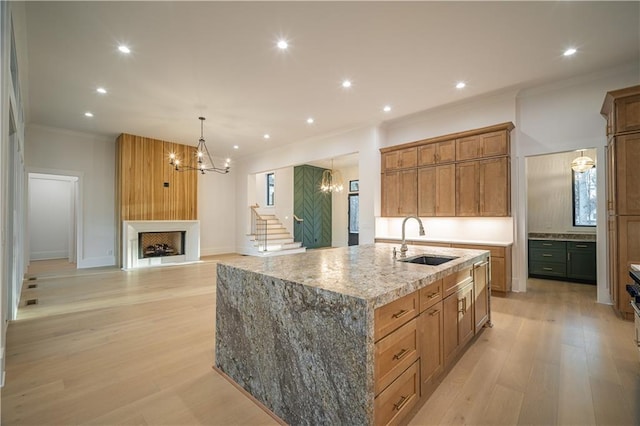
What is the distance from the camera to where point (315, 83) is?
4492 mm

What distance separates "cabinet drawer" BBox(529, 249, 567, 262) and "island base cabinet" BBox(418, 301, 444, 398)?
5.10 m

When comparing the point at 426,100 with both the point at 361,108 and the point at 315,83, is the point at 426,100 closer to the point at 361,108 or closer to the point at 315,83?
the point at 361,108

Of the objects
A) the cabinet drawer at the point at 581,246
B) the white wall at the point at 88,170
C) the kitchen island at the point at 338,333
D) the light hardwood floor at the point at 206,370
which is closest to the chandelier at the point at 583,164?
the cabinet drawer at the point at 581,246

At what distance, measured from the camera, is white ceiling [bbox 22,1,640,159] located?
9.61ft

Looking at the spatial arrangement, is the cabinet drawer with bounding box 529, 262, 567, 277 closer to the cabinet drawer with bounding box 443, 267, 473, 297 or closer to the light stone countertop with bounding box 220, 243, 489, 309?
the light stone countertop with bounding box 220, 243, 489, 309

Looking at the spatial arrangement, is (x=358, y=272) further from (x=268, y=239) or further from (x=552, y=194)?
(x=268, y=239)

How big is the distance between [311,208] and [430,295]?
9.46 meters

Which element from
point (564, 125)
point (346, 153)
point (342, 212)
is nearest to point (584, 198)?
point (564, 125)

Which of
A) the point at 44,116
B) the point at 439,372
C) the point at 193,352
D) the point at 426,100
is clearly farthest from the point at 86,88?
the point at 439,372

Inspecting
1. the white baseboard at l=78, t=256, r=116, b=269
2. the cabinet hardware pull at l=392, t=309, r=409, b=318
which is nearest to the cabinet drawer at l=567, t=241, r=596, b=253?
the cabinet hardware pull at l=392, t=309, r=409, b=318

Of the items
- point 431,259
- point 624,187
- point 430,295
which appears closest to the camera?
point 430,295

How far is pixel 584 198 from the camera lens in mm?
5773

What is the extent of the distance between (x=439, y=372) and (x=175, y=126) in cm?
694

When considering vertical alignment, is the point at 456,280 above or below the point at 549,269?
above
